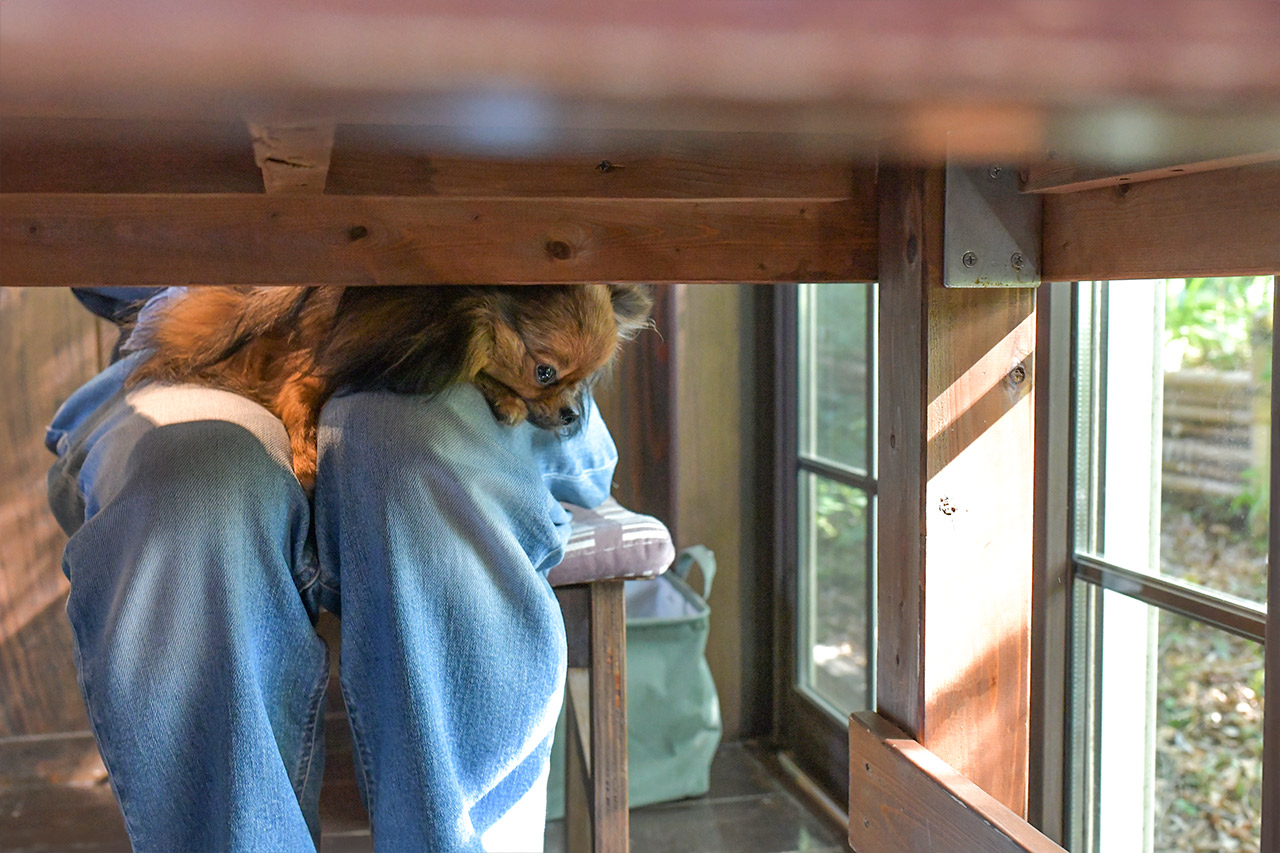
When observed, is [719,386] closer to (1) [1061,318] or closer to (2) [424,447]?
(1) [1061,318]

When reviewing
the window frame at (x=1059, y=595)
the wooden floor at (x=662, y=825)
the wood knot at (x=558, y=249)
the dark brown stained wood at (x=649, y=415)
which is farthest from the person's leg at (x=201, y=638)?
the dark brown stained wood at (x=649, y=415)

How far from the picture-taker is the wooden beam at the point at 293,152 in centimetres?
53

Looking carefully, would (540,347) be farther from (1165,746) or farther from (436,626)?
(1165,746)

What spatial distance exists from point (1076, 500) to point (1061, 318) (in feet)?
0.82

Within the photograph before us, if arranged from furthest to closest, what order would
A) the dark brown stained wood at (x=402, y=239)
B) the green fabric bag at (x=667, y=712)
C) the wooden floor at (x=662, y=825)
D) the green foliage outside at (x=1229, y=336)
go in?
1. the green fabric bag at (x=667, y=712)
2. the wooden floor at (x=662, y=825)
3. the green foliage outside at (x=1229, y=336)
4. the dark brown stained wood at (x=402, y=239)

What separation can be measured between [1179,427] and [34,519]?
218 cm

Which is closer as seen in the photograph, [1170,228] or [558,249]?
[1170,228]

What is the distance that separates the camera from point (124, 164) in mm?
771

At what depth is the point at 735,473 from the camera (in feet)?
8.14

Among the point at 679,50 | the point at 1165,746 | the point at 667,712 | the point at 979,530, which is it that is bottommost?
the point at 667,712

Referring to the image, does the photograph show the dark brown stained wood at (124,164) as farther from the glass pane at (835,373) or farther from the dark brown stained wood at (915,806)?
the glass pane at (835,373)

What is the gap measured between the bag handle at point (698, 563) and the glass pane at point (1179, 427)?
1000 millimetres

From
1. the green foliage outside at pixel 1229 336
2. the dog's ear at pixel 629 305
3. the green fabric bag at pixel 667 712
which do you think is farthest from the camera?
the green fabric bag at pixel 667 712

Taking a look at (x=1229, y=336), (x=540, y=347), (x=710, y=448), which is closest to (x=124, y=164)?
(x=540, y=347)
